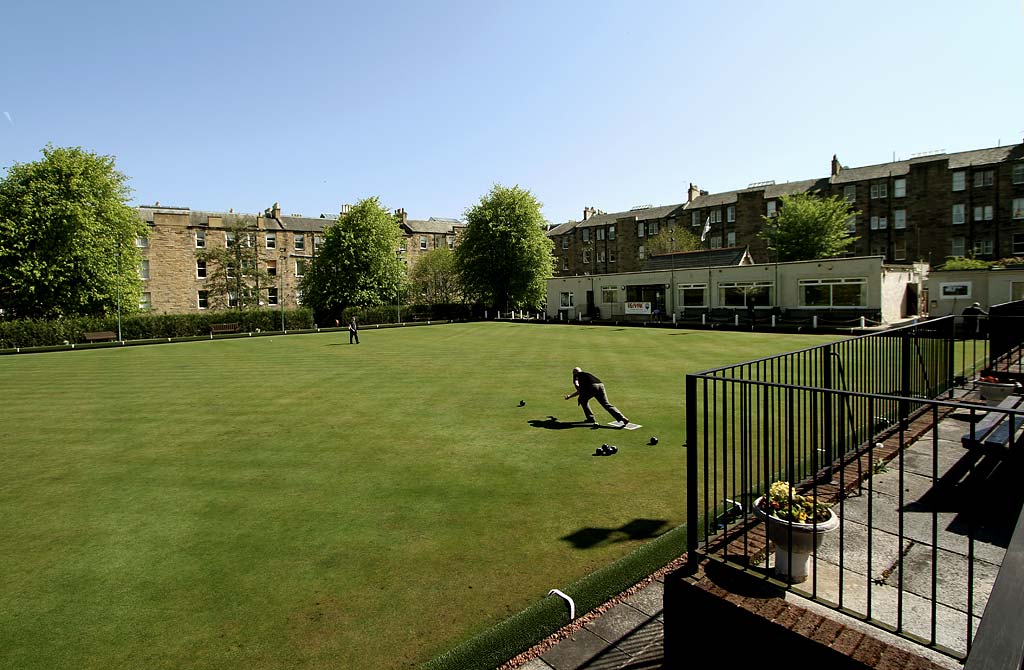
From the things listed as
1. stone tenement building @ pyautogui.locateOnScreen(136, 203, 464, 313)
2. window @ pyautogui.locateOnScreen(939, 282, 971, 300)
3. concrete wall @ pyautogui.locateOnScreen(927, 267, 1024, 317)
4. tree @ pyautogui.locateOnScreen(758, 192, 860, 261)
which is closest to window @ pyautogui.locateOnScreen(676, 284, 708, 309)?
tree @ pyautogui.locateOnScreen(758, 192, 860, 261)

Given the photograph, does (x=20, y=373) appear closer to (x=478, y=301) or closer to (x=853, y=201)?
(x=478, y=301)

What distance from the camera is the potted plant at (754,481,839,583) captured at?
3650 millimetres

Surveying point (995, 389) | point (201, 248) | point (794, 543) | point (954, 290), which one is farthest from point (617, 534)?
point (201, 248)

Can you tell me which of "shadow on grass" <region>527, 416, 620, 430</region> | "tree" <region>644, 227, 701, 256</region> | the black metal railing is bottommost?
"shadow on grass" <region>527, 416, 620, 430</region>

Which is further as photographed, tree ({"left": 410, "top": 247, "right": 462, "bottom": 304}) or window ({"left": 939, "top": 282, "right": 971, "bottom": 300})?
tree ({"left": 410, "top": 247, "right": 462, "bottom": 304})

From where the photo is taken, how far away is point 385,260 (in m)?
60.3

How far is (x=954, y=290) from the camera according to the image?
3328cm

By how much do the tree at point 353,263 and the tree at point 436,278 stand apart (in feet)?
27.0

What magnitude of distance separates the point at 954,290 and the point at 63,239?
61.7 meters

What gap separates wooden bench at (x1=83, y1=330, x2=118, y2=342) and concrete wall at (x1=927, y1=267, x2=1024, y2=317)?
56.7 meters

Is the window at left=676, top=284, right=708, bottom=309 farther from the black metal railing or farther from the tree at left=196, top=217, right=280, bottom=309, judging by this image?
the tree at left=196, top=217, right=280, bottom=309

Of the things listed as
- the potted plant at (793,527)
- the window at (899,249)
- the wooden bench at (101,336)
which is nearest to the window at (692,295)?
the window at (899,249)

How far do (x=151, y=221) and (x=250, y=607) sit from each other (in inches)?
2596

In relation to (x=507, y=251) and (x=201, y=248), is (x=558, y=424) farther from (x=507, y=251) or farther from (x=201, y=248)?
(x=201, y=248)
